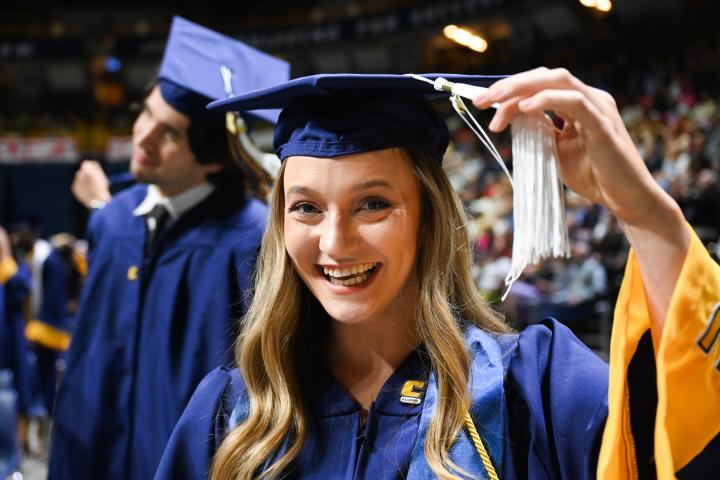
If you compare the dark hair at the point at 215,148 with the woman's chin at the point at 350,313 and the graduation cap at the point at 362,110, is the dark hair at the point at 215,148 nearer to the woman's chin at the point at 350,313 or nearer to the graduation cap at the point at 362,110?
the graduation cap at the point at 362,110

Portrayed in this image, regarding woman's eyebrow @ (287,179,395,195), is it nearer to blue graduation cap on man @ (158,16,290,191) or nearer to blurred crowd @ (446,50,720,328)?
blue graduation cap on man @ (158,16,290,191)

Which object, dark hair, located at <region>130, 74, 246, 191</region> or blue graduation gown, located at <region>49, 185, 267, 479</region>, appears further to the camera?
dark hair, located at <region>130, 74, 246, 191</region>

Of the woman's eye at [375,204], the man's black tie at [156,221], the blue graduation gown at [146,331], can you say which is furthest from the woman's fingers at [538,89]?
the man's black tie at [156,221]

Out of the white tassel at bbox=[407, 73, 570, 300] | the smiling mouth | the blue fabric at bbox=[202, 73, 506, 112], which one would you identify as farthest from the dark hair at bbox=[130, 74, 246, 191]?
the white tassel at bbox=[407, 73, 570, 300]

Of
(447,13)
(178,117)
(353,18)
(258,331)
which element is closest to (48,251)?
(178,117)

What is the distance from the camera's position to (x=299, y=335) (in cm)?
165

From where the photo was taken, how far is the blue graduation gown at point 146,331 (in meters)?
2.53

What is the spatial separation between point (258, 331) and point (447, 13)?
16720 millimetres

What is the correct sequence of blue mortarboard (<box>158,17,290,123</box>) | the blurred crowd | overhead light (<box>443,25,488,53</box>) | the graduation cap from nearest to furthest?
the graduation cap < blue mortarboard (<box>158,17,290,123</box>) < the blurred crowd < overhead light (<box>443,25,488,53</box>)

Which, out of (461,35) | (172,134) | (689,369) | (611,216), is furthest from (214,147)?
(461,35)

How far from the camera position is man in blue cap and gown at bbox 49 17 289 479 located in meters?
2.55

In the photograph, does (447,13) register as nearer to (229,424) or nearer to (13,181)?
(13,181)

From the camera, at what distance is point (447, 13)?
17.5 meters

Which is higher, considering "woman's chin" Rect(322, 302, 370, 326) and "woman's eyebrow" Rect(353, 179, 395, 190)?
"woman's eyebrow" Rect(353, 179, 395, 190)
